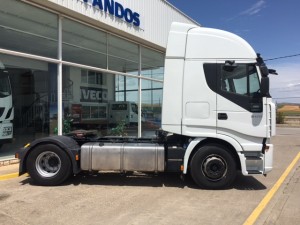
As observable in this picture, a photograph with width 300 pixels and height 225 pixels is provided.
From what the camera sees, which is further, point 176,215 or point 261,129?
point 261,129

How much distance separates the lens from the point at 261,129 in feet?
23.6

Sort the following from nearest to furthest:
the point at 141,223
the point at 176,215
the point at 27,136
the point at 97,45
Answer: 1. the point at 141,223
2. the point at 176,215
3. the point at 27,136
4. the point at 97,45

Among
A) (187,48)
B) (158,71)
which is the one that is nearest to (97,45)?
(158,71)

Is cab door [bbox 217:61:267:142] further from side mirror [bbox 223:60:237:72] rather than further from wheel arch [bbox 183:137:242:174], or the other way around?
wheel arch [bbox 183:137:242:174]

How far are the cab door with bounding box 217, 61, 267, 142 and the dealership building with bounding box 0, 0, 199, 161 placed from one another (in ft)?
11.1

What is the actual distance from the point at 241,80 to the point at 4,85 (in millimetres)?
7496

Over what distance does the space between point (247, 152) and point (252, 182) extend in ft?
3.70

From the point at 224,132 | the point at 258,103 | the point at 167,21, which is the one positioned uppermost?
the point at 167,21

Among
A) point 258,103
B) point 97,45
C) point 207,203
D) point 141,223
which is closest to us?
point 141,223

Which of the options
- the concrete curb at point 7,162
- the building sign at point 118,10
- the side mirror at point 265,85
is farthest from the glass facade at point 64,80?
the side mirror at point 265,85

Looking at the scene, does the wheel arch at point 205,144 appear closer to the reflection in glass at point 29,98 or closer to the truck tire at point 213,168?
the truck tire at point 213,168

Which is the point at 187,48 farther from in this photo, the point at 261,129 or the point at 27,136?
the point at 27,136

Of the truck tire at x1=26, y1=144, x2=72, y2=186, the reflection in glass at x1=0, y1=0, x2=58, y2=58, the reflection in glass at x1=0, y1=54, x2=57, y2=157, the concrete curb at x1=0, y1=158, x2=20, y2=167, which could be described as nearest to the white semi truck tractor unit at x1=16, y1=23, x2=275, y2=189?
the truck tire at x1=26, y1=144, x2=72, y2=186

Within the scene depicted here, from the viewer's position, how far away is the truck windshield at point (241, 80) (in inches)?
283
